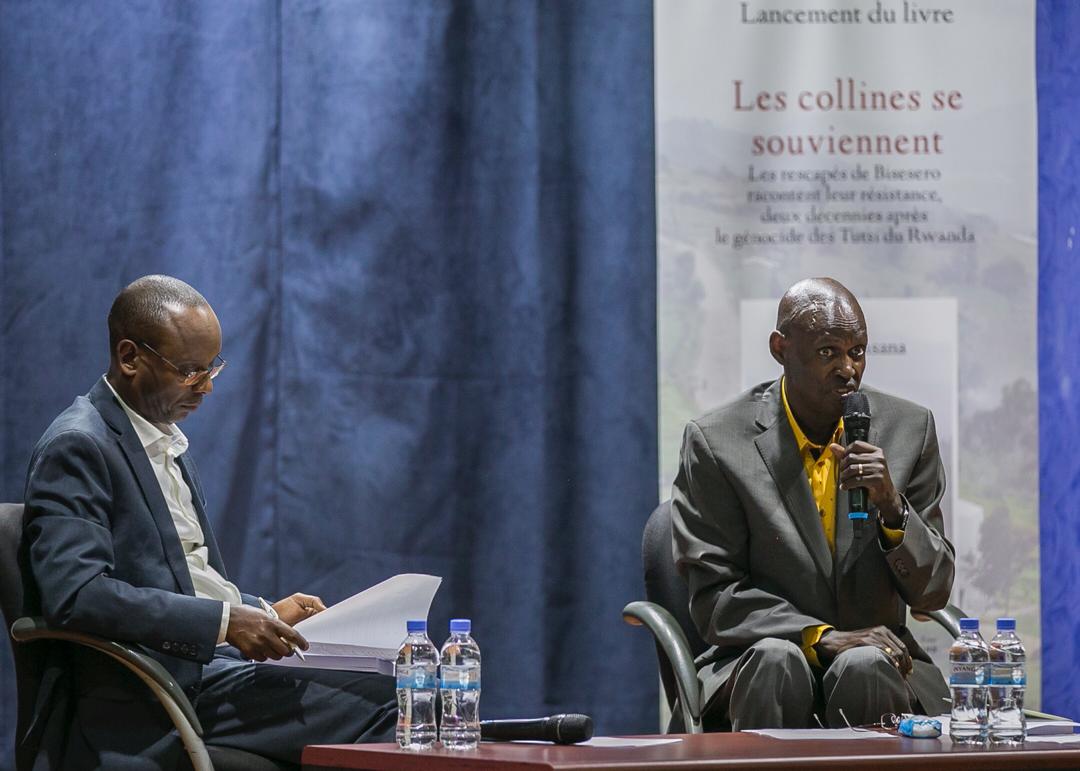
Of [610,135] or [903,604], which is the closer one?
[903,604]

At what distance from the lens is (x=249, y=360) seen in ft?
15.0

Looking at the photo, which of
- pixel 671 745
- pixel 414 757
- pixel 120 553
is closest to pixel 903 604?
pixel 671 745

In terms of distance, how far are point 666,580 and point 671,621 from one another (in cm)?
23

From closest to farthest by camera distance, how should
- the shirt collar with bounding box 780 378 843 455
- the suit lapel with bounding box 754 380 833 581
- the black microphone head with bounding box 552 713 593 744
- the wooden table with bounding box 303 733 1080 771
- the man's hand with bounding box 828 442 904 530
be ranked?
the wooden table with bounding box 303 733 1080 771 → the black microphone head with bounding box 552 713 593 744 → the man's hand with bounding box 828 442 904 530 → the suit lapel with bounding box 754 380 833 581 → the shirt collar with bounding box 780 378 843 455

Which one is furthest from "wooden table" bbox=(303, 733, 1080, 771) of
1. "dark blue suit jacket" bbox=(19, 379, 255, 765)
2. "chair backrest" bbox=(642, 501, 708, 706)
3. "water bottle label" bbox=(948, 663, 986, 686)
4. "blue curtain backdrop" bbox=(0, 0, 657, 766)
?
"blue curtain backdrop" bbox=(0, 0, 657, 766)

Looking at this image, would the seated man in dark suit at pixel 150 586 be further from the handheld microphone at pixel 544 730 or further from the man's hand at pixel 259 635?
the handheld microphone at pixel 544 730

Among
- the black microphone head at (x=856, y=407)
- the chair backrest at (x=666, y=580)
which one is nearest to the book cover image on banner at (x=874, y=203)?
the chair backrest at (x=666, y=580)

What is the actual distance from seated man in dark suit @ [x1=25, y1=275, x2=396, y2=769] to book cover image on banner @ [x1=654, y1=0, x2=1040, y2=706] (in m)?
1.76

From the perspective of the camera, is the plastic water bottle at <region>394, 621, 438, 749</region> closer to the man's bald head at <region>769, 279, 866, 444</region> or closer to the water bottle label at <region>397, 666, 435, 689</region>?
the water bottle label at <region>397, 666, 435, 689</region>

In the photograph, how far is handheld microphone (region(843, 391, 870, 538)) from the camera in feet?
10.4

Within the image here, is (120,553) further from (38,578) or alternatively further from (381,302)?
(381,302)

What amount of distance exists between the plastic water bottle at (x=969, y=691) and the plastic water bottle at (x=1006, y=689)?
18mm

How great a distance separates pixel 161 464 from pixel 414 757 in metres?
1.17

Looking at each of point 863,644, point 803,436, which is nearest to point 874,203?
point 803,436
